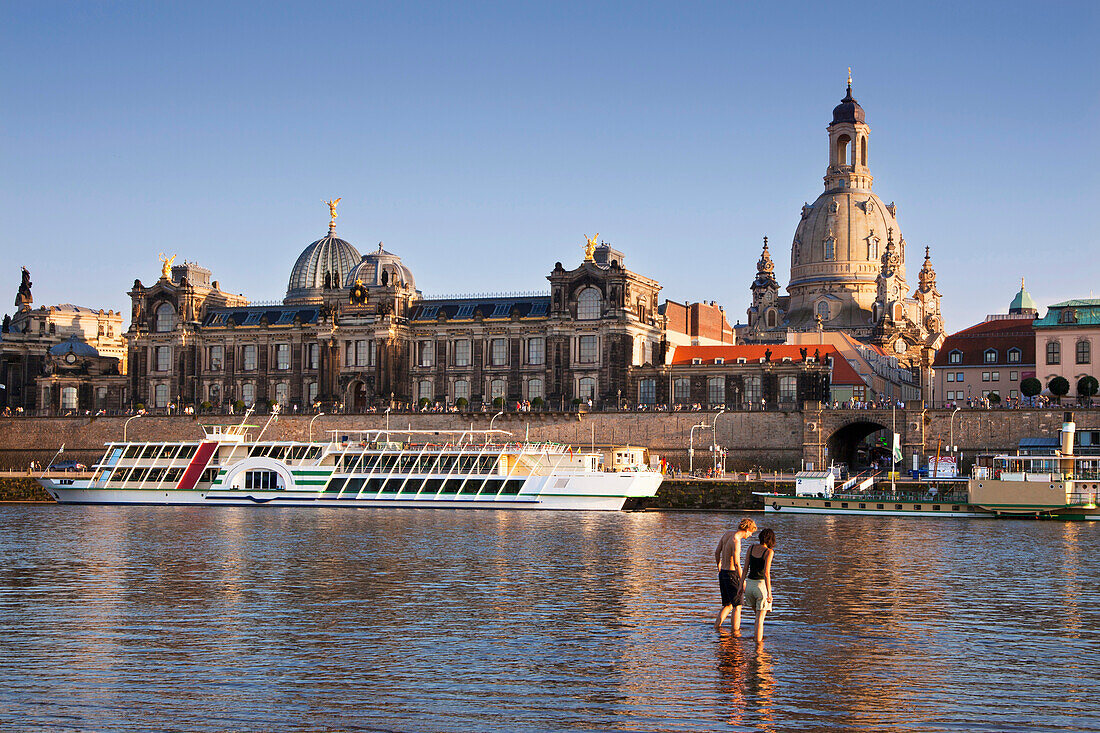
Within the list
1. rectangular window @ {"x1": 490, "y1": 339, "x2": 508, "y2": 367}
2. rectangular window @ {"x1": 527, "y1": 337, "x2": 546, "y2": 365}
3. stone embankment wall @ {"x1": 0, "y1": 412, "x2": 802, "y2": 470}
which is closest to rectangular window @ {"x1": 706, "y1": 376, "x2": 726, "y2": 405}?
stone embankment wall @ {"x1": 0, "y1": 412, "x2": 802, "y2": 470}

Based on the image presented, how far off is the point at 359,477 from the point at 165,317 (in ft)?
194

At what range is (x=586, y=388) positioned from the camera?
125 m

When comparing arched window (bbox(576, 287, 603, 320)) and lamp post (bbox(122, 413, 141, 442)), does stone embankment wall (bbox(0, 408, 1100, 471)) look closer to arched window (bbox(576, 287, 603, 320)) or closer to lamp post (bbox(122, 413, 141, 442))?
lamp post (bbox(122, 413, 141, 442))

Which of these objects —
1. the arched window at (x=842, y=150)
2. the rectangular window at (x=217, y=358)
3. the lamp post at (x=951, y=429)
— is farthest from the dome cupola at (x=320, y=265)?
the lamp post at (x=951, y=429)

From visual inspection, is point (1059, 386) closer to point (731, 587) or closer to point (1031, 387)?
point (1031, 387)

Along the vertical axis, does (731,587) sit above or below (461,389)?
below

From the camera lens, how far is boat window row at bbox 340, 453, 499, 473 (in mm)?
90125

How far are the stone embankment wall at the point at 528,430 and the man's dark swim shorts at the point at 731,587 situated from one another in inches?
3274

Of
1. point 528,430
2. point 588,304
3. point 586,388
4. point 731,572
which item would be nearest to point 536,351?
point 586,388

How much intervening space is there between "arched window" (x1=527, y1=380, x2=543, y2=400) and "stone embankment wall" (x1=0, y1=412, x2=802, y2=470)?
621cm

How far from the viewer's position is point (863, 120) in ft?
570

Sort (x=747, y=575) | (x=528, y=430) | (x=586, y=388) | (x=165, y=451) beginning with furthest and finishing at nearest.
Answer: (x=586, y=388)
(x=528, y=430)
(x=165, y=451)
(x=747, y=575)

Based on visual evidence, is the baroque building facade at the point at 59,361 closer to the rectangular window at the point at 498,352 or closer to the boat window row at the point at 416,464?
the rectangular window at the point at 498,352

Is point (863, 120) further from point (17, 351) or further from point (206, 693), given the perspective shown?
point (206, 693)
